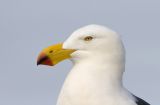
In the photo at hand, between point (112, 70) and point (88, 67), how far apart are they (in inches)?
20.4

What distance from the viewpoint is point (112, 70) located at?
36.8 m

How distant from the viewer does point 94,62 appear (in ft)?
120

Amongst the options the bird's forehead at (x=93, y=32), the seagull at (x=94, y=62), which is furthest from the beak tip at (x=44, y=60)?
the bird's forehead at (x=93, y=32)

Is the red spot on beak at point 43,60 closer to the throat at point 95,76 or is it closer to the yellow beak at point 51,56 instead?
the yellow beak at point 51,56

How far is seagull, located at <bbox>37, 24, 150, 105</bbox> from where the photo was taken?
36.6 meters

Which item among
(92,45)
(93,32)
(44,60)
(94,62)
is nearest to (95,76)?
(94,62)

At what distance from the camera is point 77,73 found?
36781mm

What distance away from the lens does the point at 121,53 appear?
36.8m

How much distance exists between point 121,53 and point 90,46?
0.68 m

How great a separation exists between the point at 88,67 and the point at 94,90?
52cm

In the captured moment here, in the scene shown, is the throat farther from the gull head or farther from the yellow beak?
the yellow beak

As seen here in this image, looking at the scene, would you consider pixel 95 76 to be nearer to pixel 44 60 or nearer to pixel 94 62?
pixel 94 62

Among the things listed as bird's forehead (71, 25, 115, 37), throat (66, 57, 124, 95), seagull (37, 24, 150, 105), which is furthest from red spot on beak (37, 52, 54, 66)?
bird's forehead (71, 25, 115, 37)

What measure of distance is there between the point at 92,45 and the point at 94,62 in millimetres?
368
